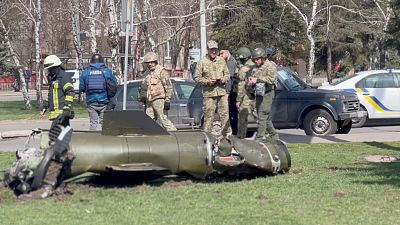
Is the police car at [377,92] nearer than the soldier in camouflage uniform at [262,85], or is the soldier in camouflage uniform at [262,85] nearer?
the soldier in camouflage uniform at [262,85]

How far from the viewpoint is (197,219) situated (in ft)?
25.4

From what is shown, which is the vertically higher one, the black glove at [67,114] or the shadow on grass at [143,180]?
the black glove at [67,114]

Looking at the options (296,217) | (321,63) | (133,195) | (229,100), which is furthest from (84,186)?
(321,63)

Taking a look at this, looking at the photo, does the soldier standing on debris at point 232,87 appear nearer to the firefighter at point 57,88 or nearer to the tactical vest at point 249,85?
the tactical vest at point 249,85

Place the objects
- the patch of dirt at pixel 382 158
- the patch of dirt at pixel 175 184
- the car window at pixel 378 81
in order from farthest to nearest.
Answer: the car window at pixel 378 81
the patch of dirt at pixel 382 158
the patch of dirt at pixel 175 184

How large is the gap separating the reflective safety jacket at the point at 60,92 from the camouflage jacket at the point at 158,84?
2.20 meters

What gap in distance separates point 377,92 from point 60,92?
10573 millimetres

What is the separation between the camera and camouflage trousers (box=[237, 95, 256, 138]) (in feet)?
Answer: 45.9

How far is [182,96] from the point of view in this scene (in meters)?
18.7

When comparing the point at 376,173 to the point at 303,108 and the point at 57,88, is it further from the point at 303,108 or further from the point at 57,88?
the point at 303,108

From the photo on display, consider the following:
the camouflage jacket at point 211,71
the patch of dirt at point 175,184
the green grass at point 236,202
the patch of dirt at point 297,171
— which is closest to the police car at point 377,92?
the camouflage jacket at point 211,71

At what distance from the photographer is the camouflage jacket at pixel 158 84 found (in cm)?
1374

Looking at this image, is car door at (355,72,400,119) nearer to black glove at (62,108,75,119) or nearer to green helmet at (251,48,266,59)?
green helmet at (251,48,266,59)

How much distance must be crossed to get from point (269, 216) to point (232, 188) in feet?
5.96
